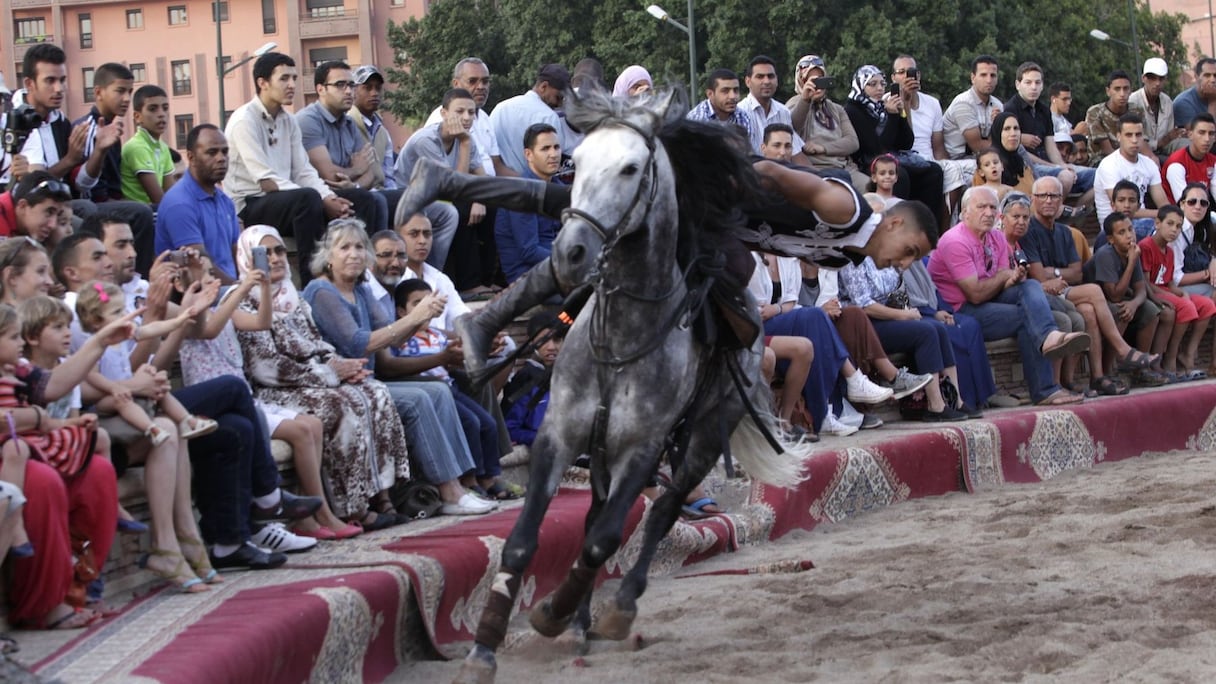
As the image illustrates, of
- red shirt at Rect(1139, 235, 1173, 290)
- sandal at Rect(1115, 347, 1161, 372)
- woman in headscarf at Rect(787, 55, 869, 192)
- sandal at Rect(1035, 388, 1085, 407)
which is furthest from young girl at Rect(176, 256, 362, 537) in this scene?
red shirt at Rect(1139, 235, 1173, 290)

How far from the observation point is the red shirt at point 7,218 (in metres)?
7.73

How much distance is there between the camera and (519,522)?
611 centimetres

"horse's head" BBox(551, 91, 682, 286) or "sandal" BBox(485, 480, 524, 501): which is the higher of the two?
"horse's head" BBox(551, 91, 682, 286)

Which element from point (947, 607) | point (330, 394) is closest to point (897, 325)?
point (947, 607)

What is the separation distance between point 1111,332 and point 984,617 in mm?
7503

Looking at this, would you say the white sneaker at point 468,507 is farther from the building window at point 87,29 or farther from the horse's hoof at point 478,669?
the building window at point 87,29

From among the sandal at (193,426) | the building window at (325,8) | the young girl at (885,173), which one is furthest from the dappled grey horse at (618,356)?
the building window at (325,8)

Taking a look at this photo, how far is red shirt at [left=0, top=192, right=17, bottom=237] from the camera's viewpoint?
7.73 m

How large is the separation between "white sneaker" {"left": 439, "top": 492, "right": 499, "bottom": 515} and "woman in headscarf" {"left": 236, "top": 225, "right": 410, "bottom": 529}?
0.37m

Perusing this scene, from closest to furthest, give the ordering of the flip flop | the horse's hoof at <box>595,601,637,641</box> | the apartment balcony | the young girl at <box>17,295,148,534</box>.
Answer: the young girl at <box>17,295,148,534</box>
the horse's hoof at <box>595,601,637,641</box>
the flip flop
the apartment balcony

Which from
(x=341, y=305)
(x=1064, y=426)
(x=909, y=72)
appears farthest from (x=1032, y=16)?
(x=341, y=305)

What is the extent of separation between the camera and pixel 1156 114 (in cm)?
1822

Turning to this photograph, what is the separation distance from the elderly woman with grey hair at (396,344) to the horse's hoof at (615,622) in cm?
195

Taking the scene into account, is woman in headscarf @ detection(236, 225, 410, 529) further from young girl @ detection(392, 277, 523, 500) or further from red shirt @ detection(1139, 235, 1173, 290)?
red shirt @ detection(1139, 235, 1173, 290)
